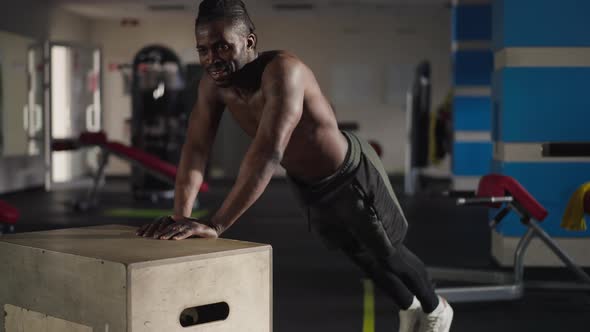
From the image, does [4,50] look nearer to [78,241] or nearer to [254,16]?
[254,16]

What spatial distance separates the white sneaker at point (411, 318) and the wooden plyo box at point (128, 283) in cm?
87

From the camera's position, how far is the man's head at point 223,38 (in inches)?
83.8

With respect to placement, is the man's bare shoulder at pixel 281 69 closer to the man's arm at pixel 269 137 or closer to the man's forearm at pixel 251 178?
the man's arm at pixel 269 137

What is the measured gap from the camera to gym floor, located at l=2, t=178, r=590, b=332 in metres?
3.77

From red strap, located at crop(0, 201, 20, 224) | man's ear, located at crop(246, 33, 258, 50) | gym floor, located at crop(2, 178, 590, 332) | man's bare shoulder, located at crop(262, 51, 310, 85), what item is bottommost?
gym floor, located at crop(2, 178, 590, 332)

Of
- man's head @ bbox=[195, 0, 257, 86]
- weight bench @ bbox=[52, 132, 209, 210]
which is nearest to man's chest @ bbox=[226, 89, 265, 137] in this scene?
man's head @ bbox=[195, 0, 257, 86]

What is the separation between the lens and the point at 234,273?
1.99 meters

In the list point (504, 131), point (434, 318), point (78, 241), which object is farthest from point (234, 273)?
point (504, 131)

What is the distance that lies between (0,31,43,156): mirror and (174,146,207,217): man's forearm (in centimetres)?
857

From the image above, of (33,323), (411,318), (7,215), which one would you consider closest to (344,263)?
(7,215)

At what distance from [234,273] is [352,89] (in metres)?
12.2

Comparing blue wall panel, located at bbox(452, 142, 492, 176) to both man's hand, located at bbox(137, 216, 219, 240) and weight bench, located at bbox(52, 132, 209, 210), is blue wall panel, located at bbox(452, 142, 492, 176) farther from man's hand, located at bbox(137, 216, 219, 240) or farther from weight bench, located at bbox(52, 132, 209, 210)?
man's hand, located at bbox(137, 216, 219, 240)

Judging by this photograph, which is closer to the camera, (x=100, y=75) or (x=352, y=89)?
(x=100, y=75)

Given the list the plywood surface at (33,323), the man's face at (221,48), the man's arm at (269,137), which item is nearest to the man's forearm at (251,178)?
the man's arm at (269,137)
